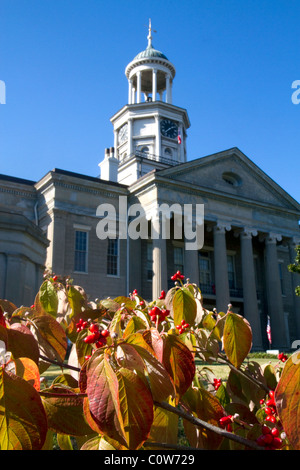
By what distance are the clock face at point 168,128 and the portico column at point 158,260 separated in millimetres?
23683

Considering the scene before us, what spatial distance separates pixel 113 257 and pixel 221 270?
8011mm

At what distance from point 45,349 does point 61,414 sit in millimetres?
465

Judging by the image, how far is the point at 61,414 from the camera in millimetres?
1742

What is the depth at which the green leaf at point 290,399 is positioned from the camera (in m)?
1.46

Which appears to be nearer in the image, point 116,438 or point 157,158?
point 116,438

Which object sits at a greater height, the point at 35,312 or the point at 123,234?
the point at 123,234

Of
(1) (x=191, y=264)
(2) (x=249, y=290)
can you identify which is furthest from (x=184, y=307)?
(2) (x=249, y=290)

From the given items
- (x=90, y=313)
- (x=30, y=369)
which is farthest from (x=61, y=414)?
(x=90, y=313)

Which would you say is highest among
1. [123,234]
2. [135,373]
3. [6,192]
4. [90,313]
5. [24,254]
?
[6,192]

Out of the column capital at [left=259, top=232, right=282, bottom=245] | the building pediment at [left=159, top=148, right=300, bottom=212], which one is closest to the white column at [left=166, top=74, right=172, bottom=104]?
the building pediment at [left=159, top=148, right=300, bottom=212]

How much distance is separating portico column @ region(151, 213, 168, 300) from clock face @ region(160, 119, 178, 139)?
77.7ft

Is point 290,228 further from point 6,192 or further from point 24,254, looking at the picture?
point 24,254

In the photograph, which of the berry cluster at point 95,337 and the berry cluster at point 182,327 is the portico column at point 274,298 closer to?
the berry cluster at point 182,327

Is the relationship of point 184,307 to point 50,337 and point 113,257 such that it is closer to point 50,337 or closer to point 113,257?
point 50,337
